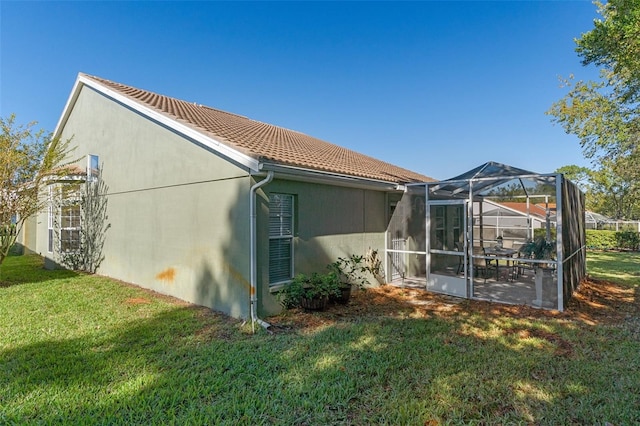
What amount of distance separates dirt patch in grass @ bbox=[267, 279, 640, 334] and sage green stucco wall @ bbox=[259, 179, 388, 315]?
0.89m

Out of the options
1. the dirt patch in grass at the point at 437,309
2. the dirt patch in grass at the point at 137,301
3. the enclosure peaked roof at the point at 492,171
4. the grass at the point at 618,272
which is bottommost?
the grass at the point at 618,272

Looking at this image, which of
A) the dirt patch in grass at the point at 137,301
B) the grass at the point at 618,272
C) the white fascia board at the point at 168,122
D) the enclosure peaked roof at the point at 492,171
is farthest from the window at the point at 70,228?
the grass at the point at 618,272

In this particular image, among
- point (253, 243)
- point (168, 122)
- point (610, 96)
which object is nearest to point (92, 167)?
point (168, 122)

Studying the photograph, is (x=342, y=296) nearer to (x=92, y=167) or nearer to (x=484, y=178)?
(x=484, y=178)

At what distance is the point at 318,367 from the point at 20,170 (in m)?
10.5

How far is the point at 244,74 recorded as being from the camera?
14102 mm

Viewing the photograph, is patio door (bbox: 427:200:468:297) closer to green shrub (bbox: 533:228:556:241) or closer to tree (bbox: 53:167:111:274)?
green shrub (bbox: 533:228:556:241)

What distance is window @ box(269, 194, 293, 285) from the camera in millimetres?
6656

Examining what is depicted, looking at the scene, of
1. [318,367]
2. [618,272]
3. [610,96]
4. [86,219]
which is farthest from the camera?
[610,96]

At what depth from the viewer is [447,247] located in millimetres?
9602

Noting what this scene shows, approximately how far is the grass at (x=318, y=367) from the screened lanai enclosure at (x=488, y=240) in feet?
4.04

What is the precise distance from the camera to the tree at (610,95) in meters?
9.76

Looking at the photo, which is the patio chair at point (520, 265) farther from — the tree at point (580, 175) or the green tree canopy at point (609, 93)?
the tree at point (580, 175)

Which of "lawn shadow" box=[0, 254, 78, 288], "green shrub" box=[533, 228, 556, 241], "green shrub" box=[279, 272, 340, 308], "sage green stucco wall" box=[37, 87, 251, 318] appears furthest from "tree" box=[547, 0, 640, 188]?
"lawn shadow" box=[0, 254, 78, 288]
